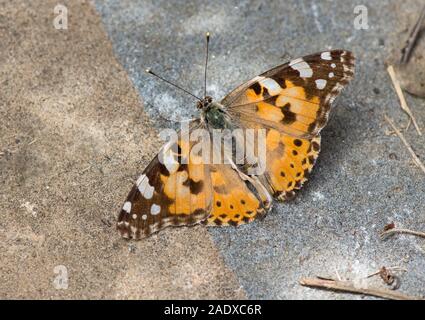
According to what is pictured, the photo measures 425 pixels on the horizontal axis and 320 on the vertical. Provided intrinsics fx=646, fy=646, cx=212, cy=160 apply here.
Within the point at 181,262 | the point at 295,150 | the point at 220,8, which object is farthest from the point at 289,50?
the point at 181,262

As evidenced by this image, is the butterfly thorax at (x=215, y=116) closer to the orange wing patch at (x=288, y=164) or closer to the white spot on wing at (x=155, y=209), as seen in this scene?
the orange wing patch at (x=288, y=164)

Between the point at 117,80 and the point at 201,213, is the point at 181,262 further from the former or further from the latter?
the point at 117,80

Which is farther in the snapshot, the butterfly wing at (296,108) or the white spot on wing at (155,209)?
the butterfly wing at (296,108)

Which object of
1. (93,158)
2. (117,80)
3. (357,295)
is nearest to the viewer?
(357,295)

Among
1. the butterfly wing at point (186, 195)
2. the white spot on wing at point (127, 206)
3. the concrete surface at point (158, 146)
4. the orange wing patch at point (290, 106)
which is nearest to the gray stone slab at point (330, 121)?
the concrete surface at point (158, 146)

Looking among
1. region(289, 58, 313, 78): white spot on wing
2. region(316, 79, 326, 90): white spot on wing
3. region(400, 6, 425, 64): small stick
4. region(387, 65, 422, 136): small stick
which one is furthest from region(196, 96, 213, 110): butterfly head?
region(400, 6, 425, 64): small stick

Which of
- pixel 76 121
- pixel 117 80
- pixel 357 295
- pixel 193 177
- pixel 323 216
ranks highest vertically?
pixel 117 80

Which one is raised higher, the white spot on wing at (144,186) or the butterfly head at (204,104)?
the butterfly head at (204,104)
